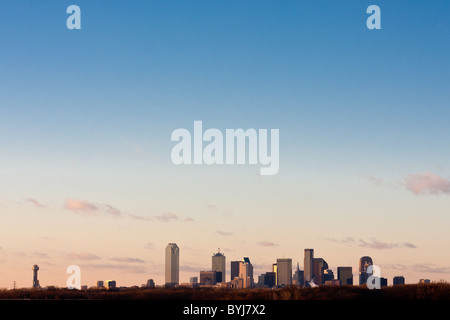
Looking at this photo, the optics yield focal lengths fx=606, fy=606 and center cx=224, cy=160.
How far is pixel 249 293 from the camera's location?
190 feet

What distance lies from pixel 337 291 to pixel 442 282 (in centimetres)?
1065

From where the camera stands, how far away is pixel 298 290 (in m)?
59.9
